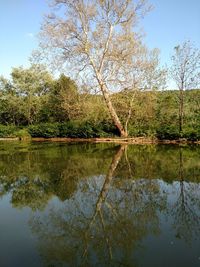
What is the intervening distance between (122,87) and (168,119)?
148 inches

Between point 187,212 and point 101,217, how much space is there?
4.97 feet

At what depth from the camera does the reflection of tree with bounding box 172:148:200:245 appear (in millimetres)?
5059

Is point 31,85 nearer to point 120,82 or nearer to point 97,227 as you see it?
point 120,82

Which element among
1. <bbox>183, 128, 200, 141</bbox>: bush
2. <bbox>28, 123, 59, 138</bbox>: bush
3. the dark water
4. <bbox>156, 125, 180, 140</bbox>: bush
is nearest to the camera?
the dark water

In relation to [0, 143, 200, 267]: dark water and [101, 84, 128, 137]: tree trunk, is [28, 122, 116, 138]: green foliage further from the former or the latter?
[0, 143, 200, 267]: dark water

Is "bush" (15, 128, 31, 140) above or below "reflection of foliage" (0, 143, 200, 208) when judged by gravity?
above

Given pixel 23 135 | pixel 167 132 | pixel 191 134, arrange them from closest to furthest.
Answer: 1. pixel 191 134
2. pixel 167 132
3. pixel 23 135

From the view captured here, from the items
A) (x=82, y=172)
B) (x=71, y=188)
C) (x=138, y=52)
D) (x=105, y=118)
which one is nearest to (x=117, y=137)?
(x=105, y=118)

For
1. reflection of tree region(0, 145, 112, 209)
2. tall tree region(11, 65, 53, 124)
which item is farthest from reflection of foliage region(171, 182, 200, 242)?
tall tree region(11, 65, 53, 124)

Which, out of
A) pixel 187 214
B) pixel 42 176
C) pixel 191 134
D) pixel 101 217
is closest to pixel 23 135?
pixel 191 134

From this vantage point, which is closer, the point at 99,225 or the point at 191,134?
the point at 99,225

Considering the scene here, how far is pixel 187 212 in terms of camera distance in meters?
6.07

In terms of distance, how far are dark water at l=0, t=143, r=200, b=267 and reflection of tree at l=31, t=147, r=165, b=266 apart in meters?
0.01

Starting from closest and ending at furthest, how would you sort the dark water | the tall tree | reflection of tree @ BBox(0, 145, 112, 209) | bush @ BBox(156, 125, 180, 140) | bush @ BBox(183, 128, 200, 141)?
the dark water < reflection of tree @ BBox(0, 145, 112, 209) < bush @ BBox(183, 128, 200, 141) < bush @ BBox(156, 125, 180, 140) < the tall tree
